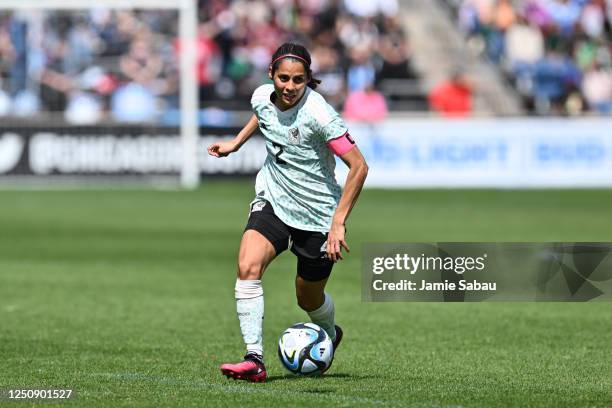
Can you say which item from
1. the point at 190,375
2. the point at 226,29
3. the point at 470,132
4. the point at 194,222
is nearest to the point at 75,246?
the point at 194,222

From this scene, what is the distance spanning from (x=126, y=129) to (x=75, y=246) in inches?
417

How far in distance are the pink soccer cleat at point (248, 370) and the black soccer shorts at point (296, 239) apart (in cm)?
74

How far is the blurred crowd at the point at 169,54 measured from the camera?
104 ft

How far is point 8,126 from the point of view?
29891mm

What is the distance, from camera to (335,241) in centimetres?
858

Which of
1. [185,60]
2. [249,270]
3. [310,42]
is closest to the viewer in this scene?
[249,270]

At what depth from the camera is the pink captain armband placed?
8.82 metres

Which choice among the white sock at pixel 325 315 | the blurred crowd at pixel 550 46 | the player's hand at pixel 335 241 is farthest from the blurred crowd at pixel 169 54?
the player's hand at pixel 335 241

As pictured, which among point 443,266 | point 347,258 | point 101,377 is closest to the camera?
point 443,266

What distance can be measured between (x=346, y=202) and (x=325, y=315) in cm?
128

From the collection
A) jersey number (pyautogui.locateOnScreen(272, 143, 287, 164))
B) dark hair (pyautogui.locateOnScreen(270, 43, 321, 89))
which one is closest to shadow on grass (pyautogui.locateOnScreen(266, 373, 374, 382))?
jersey number (pyautogui.locateOnScreen(272, 143, 287, 164))

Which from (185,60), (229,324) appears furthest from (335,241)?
(185,60)

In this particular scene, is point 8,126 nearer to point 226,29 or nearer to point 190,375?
point 226,29

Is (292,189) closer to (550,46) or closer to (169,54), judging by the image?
(169,54)
